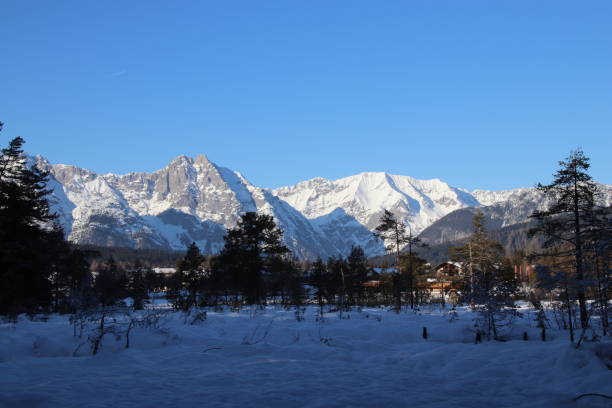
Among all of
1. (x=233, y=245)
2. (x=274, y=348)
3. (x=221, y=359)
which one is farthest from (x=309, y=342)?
(x=233, y=245)

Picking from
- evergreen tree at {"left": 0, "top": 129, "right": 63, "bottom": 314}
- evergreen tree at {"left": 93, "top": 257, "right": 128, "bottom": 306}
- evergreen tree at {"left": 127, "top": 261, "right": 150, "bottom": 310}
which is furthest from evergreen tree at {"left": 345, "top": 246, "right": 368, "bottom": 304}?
evergreen tree at {"left": 0, "top": 129, "right": 63, "bottom": 314}

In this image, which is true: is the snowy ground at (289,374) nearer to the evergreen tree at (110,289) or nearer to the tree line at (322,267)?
the tree line at (322,267)

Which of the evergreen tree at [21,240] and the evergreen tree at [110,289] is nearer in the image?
Result: the evergreen tree at [110,289]

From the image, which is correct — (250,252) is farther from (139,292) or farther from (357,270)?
(139,292)

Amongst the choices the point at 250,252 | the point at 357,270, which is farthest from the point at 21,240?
the point at 357,270

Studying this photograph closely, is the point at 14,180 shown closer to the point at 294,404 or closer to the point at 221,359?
the point at 221,359

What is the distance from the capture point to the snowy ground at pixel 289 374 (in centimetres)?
482

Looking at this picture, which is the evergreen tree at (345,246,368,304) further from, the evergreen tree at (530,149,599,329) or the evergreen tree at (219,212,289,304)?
the evergreen tree at (530,149,599,329)

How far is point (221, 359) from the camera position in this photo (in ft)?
23.6

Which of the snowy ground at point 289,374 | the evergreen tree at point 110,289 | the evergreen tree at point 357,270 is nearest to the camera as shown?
the snowy ground at point 289,374

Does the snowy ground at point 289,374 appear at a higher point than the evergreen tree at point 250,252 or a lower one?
lower

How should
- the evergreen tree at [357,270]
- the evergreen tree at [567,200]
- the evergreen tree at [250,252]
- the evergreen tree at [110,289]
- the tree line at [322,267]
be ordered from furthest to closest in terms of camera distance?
the evergreen tree at [357,270]
the evergreen tree at [250,252]
the evergreen tree at [567,200]
the evergreen tree at [110,289]
the tree line at [322,267]

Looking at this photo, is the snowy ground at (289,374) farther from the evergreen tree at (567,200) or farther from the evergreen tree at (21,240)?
the evergreen tree at (21,240)

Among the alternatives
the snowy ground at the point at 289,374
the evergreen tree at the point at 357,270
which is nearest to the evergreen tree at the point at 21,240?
the snowy ground at the point at 289,374
